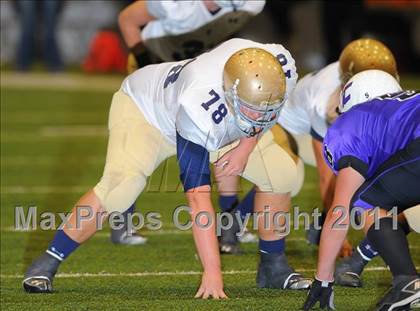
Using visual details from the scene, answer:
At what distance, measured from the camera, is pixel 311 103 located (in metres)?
5.35

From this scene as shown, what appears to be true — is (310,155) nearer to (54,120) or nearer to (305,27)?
(54,120)

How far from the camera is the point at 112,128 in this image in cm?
479

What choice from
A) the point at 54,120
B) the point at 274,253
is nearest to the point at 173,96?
the point at 274,253

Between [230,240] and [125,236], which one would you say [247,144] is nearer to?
[230,240]

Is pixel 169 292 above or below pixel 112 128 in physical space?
below

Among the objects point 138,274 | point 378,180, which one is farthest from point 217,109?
point 138,274

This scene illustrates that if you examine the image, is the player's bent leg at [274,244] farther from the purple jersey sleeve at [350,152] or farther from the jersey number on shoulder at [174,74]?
the purple jersey sleeve at [350,152]

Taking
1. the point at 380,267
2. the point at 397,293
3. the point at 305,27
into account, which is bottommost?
the point at 305,27

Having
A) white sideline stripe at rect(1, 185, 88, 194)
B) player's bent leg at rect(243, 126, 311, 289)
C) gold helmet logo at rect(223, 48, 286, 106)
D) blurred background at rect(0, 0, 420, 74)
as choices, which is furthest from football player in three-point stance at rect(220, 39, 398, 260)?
blurred background at rect(0, 0, 420, 74)

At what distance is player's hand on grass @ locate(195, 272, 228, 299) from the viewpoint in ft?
14.1

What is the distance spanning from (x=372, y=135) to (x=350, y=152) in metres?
0.09

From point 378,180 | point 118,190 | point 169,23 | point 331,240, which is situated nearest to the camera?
point 378,180

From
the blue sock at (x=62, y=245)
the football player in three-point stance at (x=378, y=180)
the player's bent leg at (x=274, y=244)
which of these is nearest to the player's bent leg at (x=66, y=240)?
the blue sock at (x=62, y=245)

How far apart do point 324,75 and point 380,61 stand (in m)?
0.50
